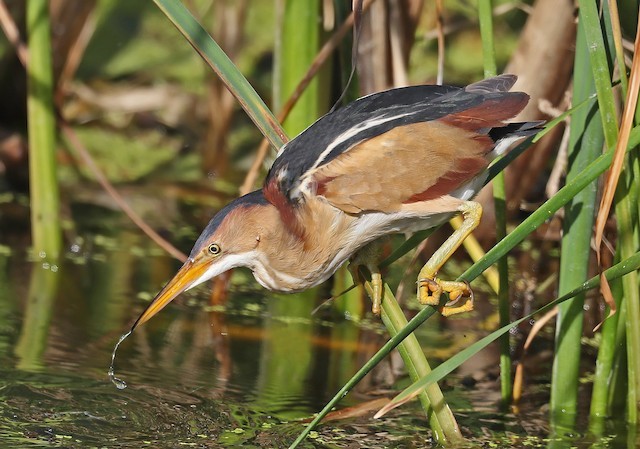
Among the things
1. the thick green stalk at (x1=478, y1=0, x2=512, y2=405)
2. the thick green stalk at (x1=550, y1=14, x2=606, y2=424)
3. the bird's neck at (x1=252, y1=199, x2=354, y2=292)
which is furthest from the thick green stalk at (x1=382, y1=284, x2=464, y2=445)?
the thick green stalk at (x1=550, y1=14, x2=606, y2=424)

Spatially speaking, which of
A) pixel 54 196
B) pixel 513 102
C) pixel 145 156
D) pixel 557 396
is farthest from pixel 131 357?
pixel 145 156

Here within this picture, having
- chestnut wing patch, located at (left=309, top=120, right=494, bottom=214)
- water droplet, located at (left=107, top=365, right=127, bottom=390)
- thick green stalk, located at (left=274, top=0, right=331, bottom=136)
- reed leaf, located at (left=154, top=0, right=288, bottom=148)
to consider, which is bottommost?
water droplet, located at (left=107, top=365, right=127, bottom=390)

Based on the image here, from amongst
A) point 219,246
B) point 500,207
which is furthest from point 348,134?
point 500,207

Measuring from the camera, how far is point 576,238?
285cm

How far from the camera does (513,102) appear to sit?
8.68 ft

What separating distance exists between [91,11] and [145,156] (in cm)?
80

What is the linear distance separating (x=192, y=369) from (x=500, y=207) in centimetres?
121

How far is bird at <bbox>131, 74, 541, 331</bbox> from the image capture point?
2.58 metres

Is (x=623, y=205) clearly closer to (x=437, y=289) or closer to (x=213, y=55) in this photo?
(x=437, y=289)

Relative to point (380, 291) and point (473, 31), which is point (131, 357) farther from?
point (473, 31)

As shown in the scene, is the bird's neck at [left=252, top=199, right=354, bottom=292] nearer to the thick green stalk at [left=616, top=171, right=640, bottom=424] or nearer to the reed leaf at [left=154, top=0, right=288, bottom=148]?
the reed leaf at [left=154, top=0, right=288, bottom=148]

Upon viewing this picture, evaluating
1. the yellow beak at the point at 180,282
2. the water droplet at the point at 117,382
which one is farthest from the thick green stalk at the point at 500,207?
the water droplet at the point at 117,382

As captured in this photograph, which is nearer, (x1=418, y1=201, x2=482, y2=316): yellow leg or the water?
(x1=418, y1=201, x2=482, y2=316): yellow leg

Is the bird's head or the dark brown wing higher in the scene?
the dark brown wing
